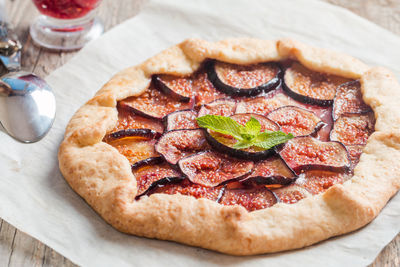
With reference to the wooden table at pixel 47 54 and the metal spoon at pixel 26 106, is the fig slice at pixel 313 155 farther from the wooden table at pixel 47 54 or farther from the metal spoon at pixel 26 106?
the metal spoon at pixel 26 106

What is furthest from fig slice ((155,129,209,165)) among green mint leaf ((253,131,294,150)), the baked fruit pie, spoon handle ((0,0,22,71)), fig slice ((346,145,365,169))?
spoon handle ((0,0,22,71))

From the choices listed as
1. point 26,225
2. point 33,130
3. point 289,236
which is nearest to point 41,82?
point 33,130

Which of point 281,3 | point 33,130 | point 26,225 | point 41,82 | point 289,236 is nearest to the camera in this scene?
point 289,236

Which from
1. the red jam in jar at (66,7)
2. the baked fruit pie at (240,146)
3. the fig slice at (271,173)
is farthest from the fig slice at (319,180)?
the red jam in jar at (66,7)

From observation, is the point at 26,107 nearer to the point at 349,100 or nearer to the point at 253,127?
the point at 253,127

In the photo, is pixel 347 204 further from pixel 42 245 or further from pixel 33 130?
pixel 33 130

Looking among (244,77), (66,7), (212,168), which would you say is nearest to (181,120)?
(212,168)

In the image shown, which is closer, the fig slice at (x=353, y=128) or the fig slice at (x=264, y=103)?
the fig slice at (x=353, y=128)
